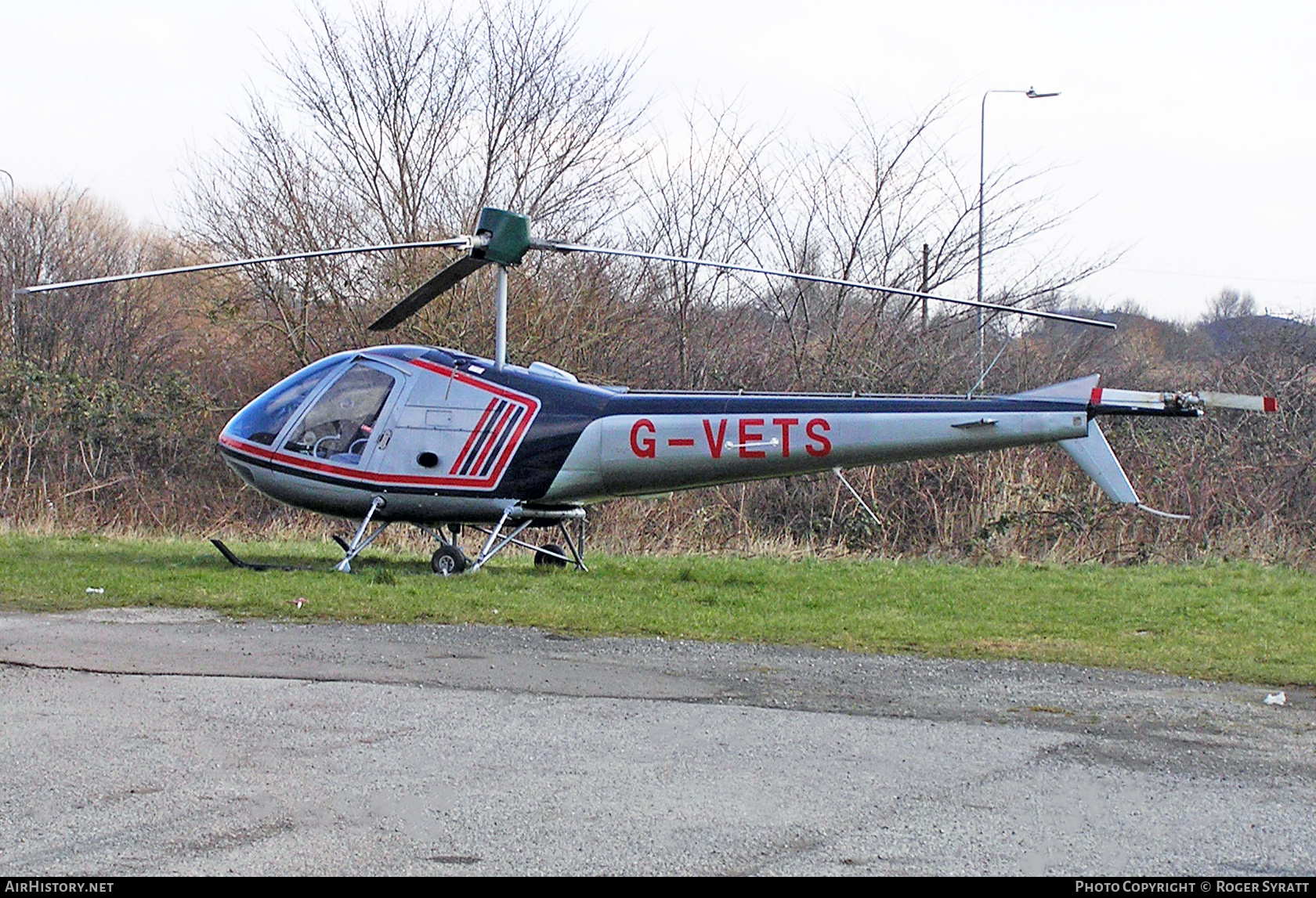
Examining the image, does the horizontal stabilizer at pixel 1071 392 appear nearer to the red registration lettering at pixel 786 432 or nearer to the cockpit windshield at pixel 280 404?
the red registration lettering at pixel 786 432

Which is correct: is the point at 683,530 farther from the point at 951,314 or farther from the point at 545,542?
the point at 951,314

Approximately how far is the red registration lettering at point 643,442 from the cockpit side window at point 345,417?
2383 millimetres

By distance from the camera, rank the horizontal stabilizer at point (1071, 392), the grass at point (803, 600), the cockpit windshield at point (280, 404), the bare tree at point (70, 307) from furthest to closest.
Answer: the bare tree at point (70, 307) < the cockpit windshield at point (280, 404) < the horizontal stabilizer at point (1071, 392) < the grass at point (803, 600)

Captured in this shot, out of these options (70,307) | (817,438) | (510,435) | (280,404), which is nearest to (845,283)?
(817,438)

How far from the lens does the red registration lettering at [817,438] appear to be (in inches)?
492

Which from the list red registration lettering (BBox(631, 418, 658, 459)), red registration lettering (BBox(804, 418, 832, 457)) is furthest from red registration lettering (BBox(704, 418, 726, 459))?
red registration lettering (BBox(804, 418, 832, 457))

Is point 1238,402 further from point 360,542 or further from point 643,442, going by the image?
point 360,542

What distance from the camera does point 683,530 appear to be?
1939cm

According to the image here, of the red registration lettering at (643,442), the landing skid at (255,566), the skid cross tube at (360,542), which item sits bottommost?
the landing skid at (255,566)

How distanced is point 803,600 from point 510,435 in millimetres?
3311

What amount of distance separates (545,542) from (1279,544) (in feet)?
29.4

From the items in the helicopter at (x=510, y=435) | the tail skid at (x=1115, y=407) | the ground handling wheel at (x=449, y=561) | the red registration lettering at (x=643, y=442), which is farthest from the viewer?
the ground handling wheel at (x=449, y=561)

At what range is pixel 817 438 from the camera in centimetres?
1252

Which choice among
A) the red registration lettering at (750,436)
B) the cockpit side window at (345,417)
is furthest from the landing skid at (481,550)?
the red registration lettering at (750,436)
